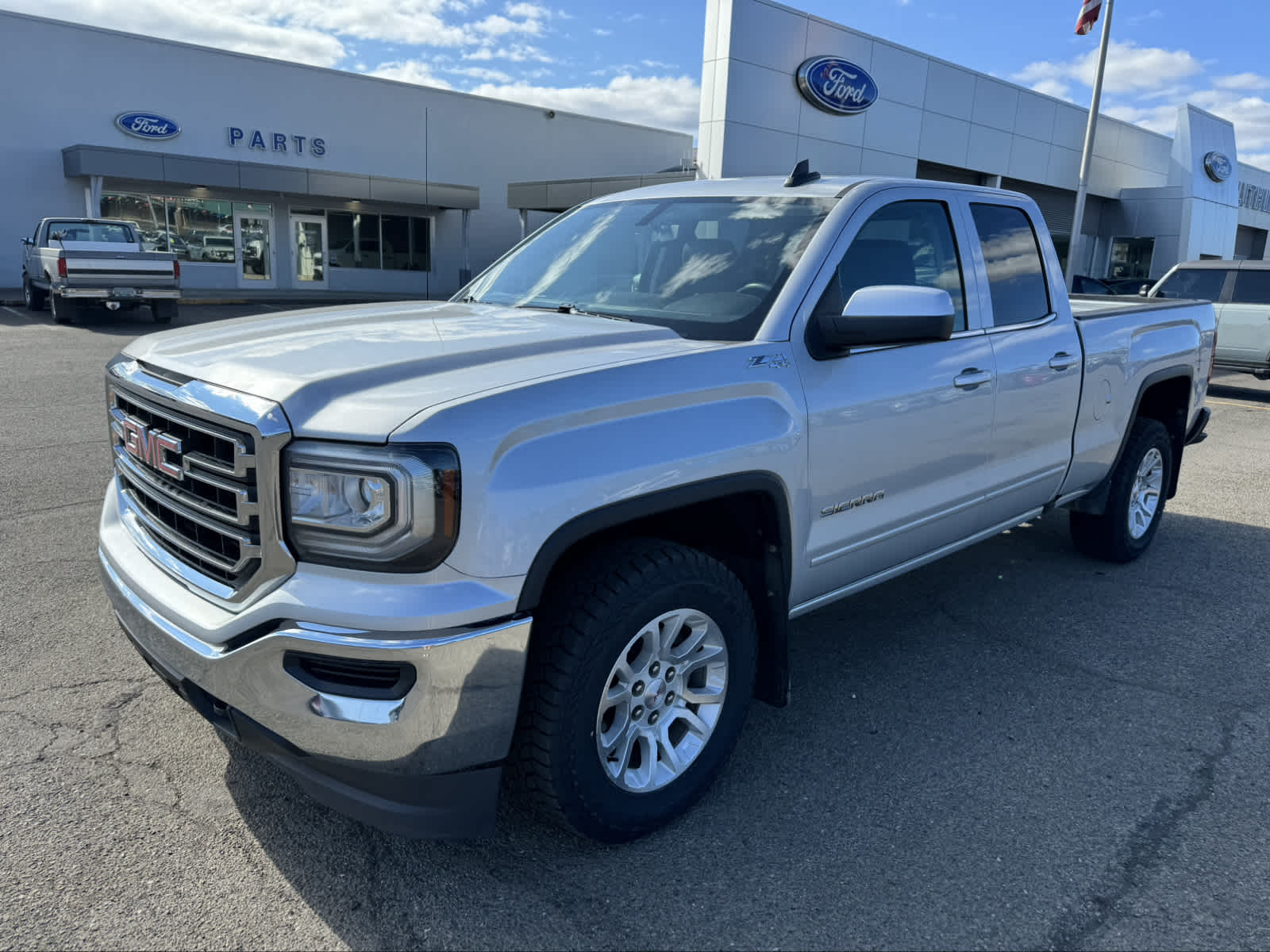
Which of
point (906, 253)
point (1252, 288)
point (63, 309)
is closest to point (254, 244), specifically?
point (63, 309)

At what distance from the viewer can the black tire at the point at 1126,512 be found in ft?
16.8

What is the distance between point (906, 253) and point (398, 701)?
2575 millimetres

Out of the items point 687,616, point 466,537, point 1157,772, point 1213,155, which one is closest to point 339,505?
point 466,537

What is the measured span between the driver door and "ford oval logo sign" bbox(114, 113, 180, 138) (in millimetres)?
27381

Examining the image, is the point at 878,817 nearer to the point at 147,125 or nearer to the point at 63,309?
the point at 63,309

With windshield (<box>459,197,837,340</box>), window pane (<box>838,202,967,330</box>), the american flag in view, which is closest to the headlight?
windshield (<box>459,197,837,340</box>)

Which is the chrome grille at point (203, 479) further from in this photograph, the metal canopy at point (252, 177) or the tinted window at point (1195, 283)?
the metal canopy at point (252, 177)

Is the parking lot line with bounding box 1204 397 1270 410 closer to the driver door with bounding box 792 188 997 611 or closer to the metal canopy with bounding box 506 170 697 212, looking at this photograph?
the driver door with bounding box 792 188 997 611

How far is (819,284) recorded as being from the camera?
3.12 metres

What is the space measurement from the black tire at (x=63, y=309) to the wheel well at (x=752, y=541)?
17622 mm

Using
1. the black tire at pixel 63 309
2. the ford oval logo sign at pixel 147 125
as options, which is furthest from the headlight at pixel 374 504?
the ford oval logo sign at pixel 147 125

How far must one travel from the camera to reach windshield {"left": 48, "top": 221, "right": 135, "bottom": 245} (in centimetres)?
1724

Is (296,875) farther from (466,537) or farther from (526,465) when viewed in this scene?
(526,465)

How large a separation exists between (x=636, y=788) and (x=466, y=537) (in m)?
1.02
